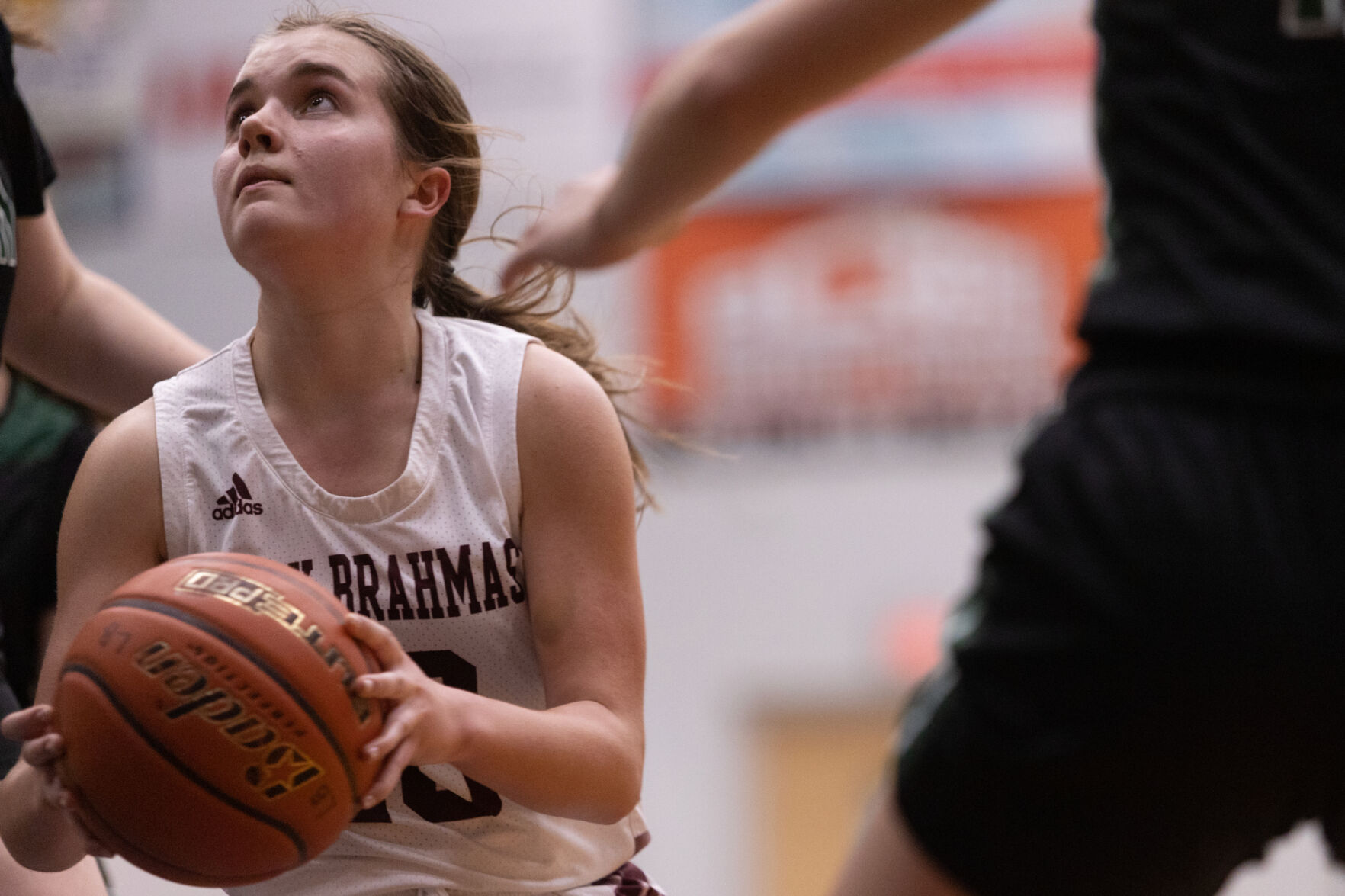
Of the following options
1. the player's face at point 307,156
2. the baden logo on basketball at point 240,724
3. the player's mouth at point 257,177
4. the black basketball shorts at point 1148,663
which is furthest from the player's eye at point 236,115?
the black basketball shorts at point 1148,663

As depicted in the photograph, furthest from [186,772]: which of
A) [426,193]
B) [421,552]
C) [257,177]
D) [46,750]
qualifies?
[426,193]

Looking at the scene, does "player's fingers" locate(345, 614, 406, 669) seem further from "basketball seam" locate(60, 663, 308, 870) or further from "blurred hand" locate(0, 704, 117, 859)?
"blurred hand" locate(0, 704, 117, 859)

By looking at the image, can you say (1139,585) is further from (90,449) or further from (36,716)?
(90,449)

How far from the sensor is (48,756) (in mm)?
1515

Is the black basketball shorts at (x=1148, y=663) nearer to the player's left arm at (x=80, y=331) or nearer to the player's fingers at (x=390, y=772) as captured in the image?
the player's fingers at (x=390, y=772)

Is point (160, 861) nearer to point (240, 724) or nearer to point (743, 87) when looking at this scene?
point (240, 724)

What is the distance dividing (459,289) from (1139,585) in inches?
45.8

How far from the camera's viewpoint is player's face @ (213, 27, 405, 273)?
167 cm

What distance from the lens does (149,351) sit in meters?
2.08

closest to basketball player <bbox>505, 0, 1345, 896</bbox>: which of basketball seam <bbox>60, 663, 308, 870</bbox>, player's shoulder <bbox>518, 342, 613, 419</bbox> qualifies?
basketball seam <bbox>60, 663, 308, 870</bbox>

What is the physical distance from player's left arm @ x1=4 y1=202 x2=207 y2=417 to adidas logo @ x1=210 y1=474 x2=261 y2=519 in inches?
14.5

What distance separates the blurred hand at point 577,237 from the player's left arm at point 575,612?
0.14 m

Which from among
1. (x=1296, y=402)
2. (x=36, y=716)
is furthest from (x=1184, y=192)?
A: (x=36, y=716)

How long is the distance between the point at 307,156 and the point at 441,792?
79 cm
